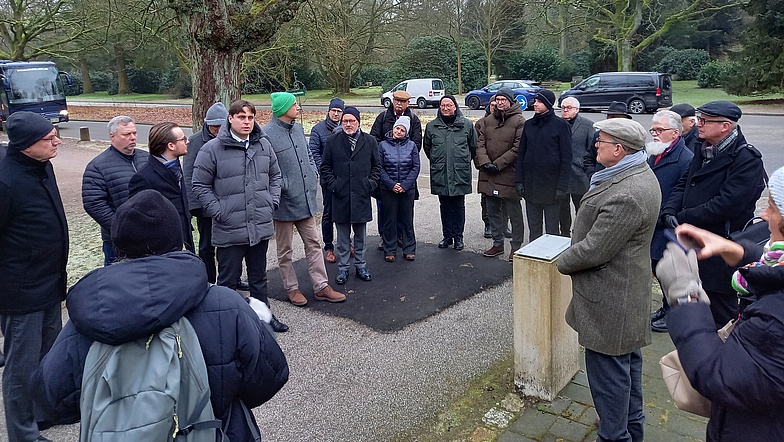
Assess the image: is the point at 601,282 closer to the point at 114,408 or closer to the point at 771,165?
the point at 114,408

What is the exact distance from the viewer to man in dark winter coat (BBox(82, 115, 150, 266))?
15.7 feet

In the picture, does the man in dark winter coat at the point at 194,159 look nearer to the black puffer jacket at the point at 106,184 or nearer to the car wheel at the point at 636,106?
the black puffer jacket at the point at 106,184

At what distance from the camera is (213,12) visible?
857 cm

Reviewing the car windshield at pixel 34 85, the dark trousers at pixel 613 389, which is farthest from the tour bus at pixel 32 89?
the dark trousers at pixel 613 389

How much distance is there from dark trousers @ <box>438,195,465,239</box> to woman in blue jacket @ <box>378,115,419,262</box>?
54cm

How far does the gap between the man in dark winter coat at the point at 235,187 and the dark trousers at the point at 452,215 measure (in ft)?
9.80

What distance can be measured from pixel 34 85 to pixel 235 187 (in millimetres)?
25062

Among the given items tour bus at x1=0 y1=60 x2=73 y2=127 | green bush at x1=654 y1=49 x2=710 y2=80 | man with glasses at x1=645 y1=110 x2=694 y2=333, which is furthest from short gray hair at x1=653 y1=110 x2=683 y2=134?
green bush at x1=654 y1=49 x2=710 y2=80

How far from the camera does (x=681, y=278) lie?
1982mm

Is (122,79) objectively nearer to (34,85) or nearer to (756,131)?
(34,85)

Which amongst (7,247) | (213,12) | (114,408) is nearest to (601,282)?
(114,408)

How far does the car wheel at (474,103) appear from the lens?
30875mm

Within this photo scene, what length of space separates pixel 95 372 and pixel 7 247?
2196 millimetres

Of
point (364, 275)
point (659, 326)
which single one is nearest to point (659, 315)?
point (659, 326)
